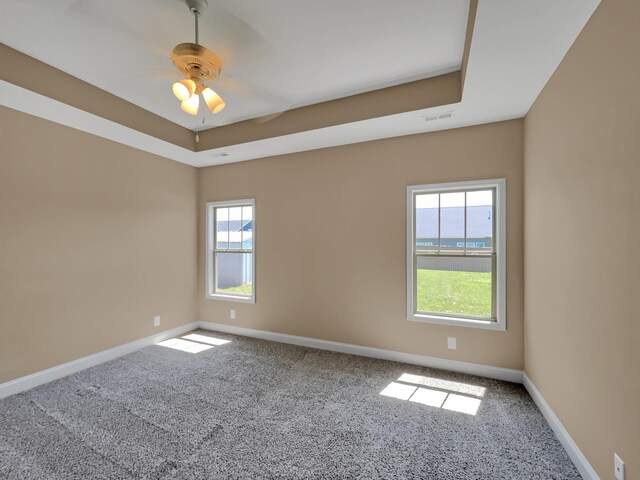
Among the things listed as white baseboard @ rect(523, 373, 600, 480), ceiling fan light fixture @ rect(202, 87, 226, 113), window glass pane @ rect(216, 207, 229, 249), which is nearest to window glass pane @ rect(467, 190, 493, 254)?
white baseboard @ rect(523, 373, 600, 480)

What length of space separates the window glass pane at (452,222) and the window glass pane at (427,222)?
64 mm

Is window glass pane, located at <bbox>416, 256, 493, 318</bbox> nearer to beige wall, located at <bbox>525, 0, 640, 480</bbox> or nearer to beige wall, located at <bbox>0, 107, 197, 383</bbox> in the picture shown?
→ beige wall, located at <bbox>525, 0, 640, 480</bbox>

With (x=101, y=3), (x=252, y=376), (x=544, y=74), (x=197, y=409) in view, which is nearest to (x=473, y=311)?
(x=544, y=74)

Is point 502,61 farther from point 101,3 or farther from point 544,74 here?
point 101,3

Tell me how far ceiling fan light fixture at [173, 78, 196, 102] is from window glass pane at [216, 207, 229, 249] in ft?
9.28

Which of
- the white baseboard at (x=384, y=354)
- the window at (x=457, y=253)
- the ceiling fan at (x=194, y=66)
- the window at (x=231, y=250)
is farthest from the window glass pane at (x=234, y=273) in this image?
the ceiling fan at (x=194, y=66)

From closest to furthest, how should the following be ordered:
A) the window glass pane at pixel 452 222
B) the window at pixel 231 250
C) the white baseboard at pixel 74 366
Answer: the white baseboard at pixel 74 366, the window glass pane at pixel 452 222, the window at pixel 231 250

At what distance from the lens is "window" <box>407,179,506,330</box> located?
10.1ft

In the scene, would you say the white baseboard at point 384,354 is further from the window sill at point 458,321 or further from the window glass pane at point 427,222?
the window glass pane at point 427,222

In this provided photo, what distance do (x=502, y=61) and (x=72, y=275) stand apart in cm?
451

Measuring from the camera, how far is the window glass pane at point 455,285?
10.4ft

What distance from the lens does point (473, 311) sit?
3.22m

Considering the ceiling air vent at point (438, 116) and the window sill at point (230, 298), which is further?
the window sill at point (230, 298)

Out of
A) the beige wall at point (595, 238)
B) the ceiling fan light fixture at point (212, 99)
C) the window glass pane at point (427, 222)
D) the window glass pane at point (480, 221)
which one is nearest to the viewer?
the beige wall at point (595, 238)
